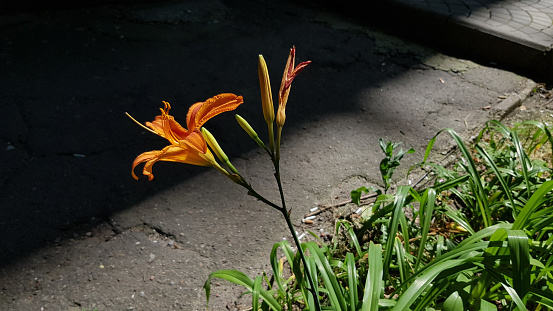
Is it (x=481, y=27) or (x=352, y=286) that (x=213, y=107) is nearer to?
(x=352, y=286)

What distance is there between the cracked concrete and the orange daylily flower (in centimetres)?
110

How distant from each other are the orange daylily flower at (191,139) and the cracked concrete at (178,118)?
1.10 m

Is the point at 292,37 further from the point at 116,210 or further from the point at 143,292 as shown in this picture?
the point at 143,292

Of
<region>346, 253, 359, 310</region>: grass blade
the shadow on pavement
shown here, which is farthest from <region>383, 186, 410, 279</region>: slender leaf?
the shadow on pavement

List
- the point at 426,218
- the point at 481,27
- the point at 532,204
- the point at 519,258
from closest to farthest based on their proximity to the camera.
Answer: the point at 519,258, the point at 532,204, the point at 426,218, the point at 481,27

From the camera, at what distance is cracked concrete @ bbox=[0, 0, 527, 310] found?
2.33m

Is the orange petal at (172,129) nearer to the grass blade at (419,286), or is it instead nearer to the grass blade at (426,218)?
the grass blade at (419,286)

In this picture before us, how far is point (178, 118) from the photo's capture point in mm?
3354

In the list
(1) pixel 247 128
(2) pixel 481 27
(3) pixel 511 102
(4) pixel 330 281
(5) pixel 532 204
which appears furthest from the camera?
(2) pixel 481 27

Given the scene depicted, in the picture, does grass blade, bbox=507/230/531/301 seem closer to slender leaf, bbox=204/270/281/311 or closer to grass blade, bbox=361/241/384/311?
grass blade, bbox=361/241/384/311

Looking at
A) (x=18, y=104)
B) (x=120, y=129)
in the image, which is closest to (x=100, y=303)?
(x=120, y=129)

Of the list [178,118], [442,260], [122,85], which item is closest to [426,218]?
[442,260]

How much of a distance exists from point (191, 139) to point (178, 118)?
2.22 meters

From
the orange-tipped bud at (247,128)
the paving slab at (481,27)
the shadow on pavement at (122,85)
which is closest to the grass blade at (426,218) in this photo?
the orange-tipped bud at (247,128)
